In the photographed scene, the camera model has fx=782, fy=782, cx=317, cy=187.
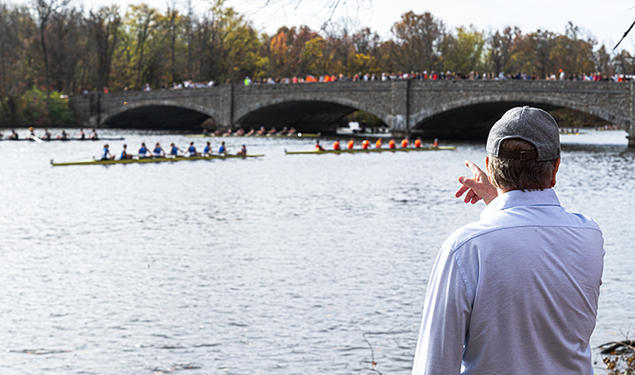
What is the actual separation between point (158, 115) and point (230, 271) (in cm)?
7605

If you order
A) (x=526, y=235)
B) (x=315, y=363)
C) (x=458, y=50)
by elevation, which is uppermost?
(x=458, y=50)

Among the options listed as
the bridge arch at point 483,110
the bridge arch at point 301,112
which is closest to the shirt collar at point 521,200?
the bridge arch at point 483,110

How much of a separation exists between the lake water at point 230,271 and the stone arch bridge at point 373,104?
22.0 m

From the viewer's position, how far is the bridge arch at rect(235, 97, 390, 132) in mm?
64500

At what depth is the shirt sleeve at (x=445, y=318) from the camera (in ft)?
8.35

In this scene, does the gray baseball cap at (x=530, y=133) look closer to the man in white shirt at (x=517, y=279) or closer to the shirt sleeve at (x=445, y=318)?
the man in white shirt at (x=517, y=279)

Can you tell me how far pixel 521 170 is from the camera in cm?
274

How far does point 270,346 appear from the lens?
10273mm

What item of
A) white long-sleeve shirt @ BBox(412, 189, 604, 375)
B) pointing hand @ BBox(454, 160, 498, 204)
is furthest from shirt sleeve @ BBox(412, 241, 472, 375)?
pointing hand @ BBox(454, 160, 498, 204)

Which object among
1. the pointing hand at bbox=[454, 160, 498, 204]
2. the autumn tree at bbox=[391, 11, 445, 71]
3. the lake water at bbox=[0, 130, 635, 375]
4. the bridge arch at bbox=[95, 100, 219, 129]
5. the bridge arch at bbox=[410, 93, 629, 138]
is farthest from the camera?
the autumn tree at bbox=[391, 11, 445, 71]

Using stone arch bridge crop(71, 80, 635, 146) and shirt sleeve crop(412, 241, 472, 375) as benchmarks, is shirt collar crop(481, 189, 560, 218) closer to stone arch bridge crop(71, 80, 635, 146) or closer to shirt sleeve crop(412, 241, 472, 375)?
shirt sleeve crop(412, 241, 472, 375)

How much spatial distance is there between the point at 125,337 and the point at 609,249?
36.3ft

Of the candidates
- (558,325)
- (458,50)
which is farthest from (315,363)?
(458,50)

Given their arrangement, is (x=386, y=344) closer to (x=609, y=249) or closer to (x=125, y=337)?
(x=125, y=337)
